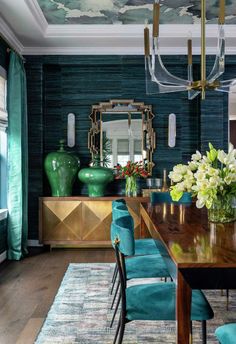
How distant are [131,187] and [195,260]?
3.81 meters

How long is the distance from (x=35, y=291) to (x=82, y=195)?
222cm

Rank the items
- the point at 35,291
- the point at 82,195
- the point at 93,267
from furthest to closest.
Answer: the point at 82,195, the point at 93,267, the point at 35,291

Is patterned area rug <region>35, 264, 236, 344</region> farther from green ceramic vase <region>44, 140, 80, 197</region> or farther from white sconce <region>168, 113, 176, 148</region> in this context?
white sconce <region>168, 113, 176, 148</region>

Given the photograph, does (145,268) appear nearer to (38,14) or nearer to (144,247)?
(144,247)

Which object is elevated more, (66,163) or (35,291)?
(66,163)

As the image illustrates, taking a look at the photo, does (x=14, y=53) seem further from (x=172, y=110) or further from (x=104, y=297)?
(x=104, y=297)

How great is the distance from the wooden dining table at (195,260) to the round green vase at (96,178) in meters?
2.92

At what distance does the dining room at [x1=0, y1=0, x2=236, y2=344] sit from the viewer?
2606 mm

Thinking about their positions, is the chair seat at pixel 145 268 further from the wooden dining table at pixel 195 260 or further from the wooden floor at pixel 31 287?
the wooden floor at pixel 31 287

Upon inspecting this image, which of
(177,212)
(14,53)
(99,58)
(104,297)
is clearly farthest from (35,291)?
(99,58)

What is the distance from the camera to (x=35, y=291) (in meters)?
3.56

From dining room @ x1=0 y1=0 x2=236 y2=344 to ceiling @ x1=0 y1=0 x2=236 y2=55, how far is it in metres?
0.02

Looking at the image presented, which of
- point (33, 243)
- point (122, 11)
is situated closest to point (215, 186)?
point (122, 11)

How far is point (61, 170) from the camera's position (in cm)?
524
